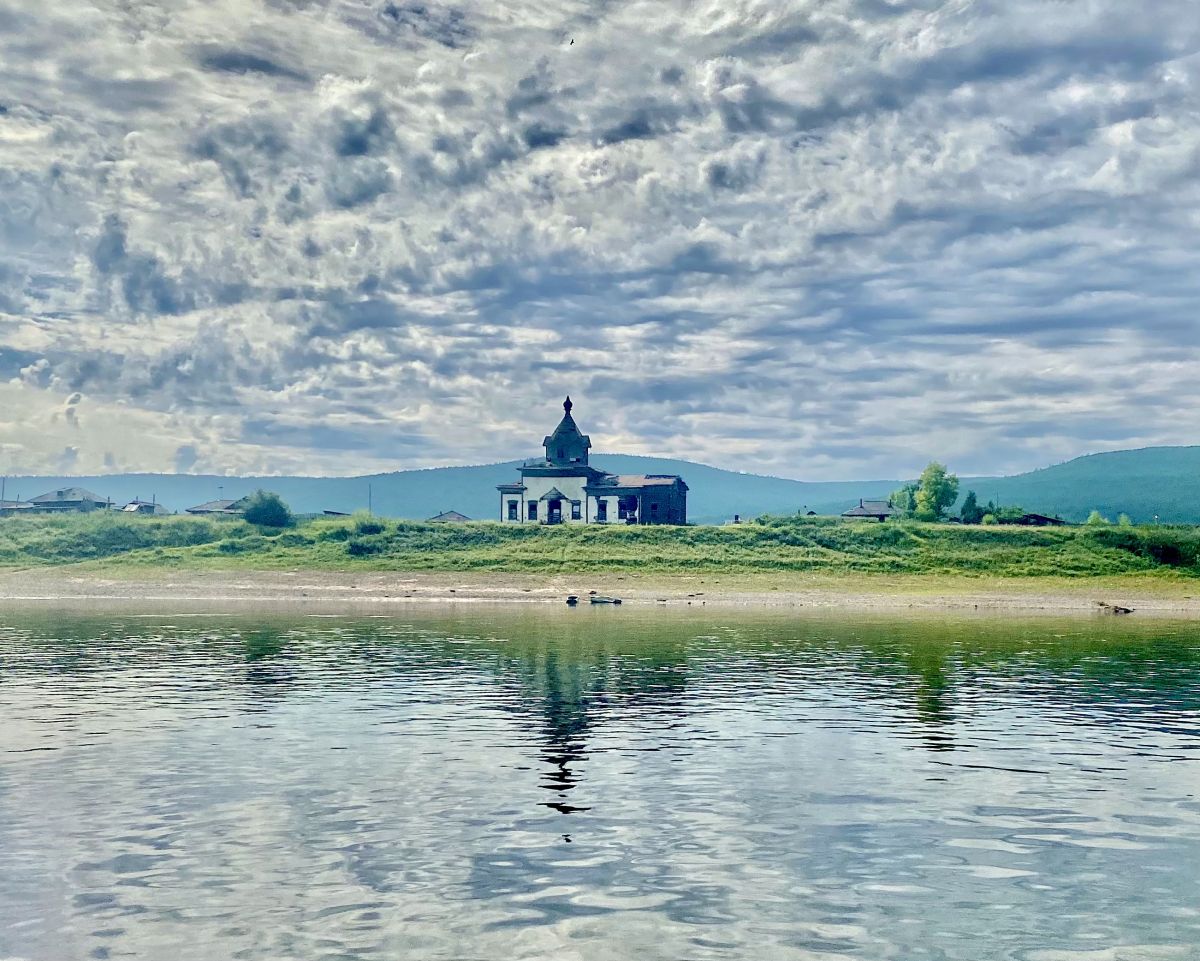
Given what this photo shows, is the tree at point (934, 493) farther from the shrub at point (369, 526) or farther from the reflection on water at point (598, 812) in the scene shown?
the reflection on water at point (598, 812)

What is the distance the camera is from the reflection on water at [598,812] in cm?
1762

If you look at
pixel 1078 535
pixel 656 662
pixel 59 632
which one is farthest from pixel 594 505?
pixel 656 662

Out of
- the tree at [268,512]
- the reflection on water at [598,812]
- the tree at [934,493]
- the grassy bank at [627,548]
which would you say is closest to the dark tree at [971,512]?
the tree at [934,493]

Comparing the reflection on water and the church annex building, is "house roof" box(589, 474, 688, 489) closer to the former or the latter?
the church annex building

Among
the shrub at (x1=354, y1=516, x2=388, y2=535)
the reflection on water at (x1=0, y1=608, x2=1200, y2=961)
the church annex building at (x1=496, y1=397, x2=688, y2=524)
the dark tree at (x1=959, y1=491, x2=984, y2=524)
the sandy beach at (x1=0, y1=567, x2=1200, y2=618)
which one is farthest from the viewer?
the dark tree at (x1=959, y1=491, x2=984, y2=524)

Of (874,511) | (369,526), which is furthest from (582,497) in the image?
(874,511)

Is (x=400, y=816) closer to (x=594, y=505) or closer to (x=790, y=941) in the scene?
(x=790, y=941)

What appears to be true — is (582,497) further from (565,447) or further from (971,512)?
(971,512)

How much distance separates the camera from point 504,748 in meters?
32.9

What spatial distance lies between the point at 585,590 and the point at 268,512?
55896 millimetres

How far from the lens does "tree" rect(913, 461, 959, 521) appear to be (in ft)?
539

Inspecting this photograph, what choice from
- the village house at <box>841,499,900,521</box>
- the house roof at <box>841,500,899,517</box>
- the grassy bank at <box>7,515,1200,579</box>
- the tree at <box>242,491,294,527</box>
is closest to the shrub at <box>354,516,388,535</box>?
the grassy bank at <box>7,515,1200,579</box>

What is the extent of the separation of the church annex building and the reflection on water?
10796 cm

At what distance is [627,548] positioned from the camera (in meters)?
128
